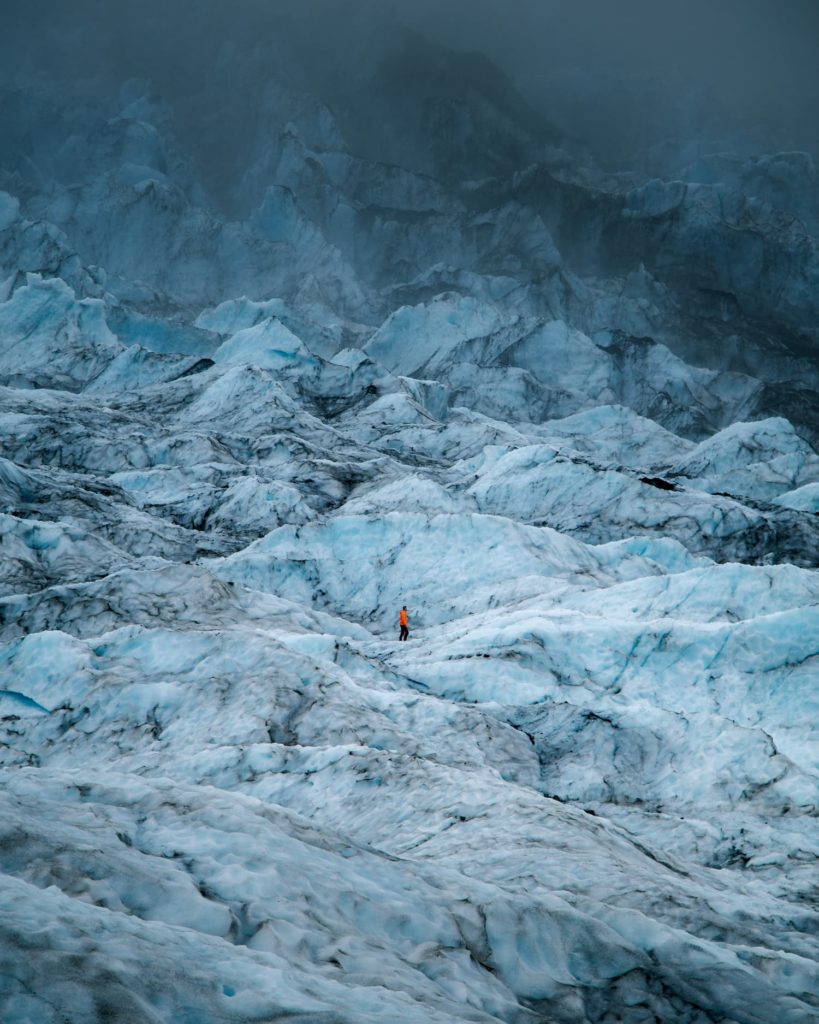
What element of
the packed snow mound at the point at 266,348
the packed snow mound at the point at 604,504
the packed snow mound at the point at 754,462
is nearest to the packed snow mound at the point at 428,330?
the packed snow mound at the point at 266,348

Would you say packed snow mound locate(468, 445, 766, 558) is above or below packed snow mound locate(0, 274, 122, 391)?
above

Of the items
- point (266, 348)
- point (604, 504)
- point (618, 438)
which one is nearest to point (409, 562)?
point (604, 504)

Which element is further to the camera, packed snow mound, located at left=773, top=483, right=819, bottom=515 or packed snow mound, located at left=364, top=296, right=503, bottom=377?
packed snow mound, located at left=364, top=296, right=503, bottom=377

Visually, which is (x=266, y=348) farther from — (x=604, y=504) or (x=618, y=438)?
(x=604, y=504)

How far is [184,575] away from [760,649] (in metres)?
8.27

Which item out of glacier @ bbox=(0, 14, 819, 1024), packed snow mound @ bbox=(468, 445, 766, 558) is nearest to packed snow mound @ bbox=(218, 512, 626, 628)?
glacier @ bbox=(0, 14, 819, 1024)

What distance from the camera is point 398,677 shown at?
12.1 metres

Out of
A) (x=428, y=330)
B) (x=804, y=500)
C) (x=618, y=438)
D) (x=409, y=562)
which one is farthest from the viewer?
(x=428, y=330)

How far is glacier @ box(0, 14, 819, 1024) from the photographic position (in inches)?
190

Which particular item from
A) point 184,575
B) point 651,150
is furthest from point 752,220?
point 184,575

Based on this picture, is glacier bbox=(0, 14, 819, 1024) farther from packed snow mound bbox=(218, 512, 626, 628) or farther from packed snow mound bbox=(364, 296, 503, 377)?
packed snow mound bbox=(364, 296, 503, 377)

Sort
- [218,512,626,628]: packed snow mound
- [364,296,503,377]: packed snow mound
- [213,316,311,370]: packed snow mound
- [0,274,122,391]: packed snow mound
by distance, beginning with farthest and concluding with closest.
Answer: [364,296,503,377]: packed snow mound
[0,274,122,391]: packed snow mound
[213,316,311,370]: packed snow mound
[218,512,626,628]: packed snow mound

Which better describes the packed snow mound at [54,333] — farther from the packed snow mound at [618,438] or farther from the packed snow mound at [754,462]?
the packed snow mound at [754,462]

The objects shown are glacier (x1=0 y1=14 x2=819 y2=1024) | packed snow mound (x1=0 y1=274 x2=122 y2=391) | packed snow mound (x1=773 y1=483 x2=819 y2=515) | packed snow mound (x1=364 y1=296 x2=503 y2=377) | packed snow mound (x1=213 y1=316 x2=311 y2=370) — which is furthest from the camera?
packed snow mound (x1=364 y1=296 x2=503 y2=377)
